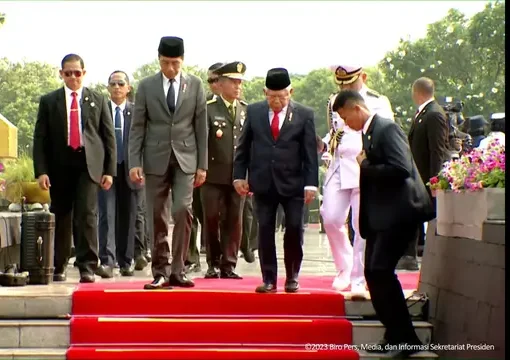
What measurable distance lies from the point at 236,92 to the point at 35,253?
250 centimetres

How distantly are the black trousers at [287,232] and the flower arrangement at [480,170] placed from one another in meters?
1.27

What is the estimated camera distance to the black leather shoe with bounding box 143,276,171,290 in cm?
984

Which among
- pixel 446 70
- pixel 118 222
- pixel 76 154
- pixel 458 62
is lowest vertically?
pixel 118 222

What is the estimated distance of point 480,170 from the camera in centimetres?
910

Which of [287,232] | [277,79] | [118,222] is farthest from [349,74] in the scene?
[118,222]

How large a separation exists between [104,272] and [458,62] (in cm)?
5695

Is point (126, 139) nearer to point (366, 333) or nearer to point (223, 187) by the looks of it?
point (223, 187)

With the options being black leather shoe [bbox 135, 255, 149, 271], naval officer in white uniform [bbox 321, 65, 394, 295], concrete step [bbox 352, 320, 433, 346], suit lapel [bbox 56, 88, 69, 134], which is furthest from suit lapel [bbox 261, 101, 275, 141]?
black leather shoe [bbox 135, 255, 149, 271]

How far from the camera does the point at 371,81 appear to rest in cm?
8319

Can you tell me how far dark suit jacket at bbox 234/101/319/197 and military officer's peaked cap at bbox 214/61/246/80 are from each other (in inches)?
53.0

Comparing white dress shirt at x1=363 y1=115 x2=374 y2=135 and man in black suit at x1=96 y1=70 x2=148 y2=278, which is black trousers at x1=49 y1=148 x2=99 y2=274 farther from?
white dress shirt at x1=363 y1=115 x2=374 y2=135

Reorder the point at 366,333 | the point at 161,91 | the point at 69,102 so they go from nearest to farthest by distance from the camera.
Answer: the point at 366,333 < the point at 161,91 < the point at 69,102

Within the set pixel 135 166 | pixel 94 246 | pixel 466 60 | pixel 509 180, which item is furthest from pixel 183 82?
pixel 466 60

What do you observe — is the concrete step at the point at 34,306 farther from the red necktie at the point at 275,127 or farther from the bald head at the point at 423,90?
the bald head at the point at 423,90
